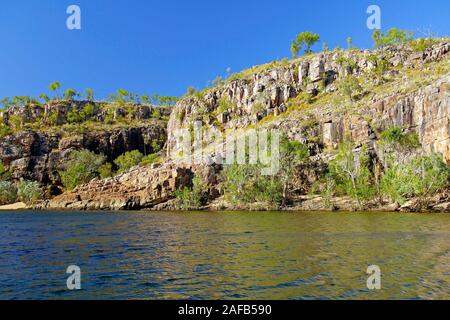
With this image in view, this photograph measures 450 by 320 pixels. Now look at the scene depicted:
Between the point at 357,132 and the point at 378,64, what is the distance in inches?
2450

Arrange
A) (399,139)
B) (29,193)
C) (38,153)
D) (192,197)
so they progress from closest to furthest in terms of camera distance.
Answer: (399,139)
(192,197)
(29,193)
(38,153)

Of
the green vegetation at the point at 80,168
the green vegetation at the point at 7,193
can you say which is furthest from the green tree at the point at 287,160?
the green vegetation at the point at 7,193

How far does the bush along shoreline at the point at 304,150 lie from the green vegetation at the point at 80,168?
20.9 inches

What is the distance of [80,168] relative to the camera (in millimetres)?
164375

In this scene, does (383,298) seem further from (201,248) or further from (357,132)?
(357,132)

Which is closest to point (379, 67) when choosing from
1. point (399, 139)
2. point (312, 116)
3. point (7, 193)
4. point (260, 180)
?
point (312, 116)

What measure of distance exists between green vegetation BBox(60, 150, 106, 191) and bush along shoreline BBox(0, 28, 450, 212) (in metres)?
0.53

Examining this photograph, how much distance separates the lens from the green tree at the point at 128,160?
588ft

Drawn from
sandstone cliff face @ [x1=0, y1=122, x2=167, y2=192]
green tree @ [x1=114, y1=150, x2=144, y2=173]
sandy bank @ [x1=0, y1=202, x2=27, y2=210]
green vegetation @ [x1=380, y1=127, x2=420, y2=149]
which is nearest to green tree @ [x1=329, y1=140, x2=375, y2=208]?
green vegetation @ [x1=380, y1=127, x2=420, y2=149]

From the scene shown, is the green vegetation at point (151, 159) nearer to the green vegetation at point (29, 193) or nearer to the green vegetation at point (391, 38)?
the green vegetation at point (29, 193)

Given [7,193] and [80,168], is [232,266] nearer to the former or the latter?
[80,168]

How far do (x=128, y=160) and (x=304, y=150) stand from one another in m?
97.1

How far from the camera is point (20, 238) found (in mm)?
44125
